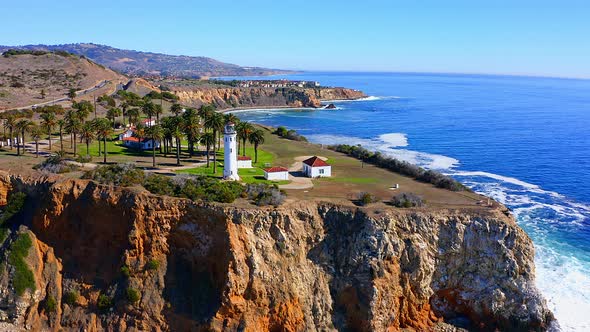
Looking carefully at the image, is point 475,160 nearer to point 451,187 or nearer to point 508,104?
point 451,187

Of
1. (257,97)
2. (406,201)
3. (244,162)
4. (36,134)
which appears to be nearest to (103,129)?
(36,134)

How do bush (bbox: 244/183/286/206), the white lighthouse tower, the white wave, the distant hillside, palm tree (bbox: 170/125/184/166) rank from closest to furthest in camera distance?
1. bush (bbox: 244/183/286/206)
2. the white lighthouse tower
3. palm tree (bbox: 170/125/184/166)
4. the white wave
5. the distant hillside

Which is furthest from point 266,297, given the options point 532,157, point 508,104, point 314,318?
point 508,104

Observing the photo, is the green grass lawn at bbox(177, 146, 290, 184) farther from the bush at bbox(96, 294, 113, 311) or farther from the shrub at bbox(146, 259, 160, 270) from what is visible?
the bush at bbox(96, 294, 113, 311)

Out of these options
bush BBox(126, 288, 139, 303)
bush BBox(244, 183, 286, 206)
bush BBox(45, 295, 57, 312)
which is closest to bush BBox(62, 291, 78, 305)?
bush BBox(45, 295, 57, 312)

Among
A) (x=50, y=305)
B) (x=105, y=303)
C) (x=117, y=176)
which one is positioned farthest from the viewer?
(x=117, y=176)

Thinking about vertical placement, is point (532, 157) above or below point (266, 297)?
above

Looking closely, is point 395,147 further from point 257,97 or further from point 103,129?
point 257,97
